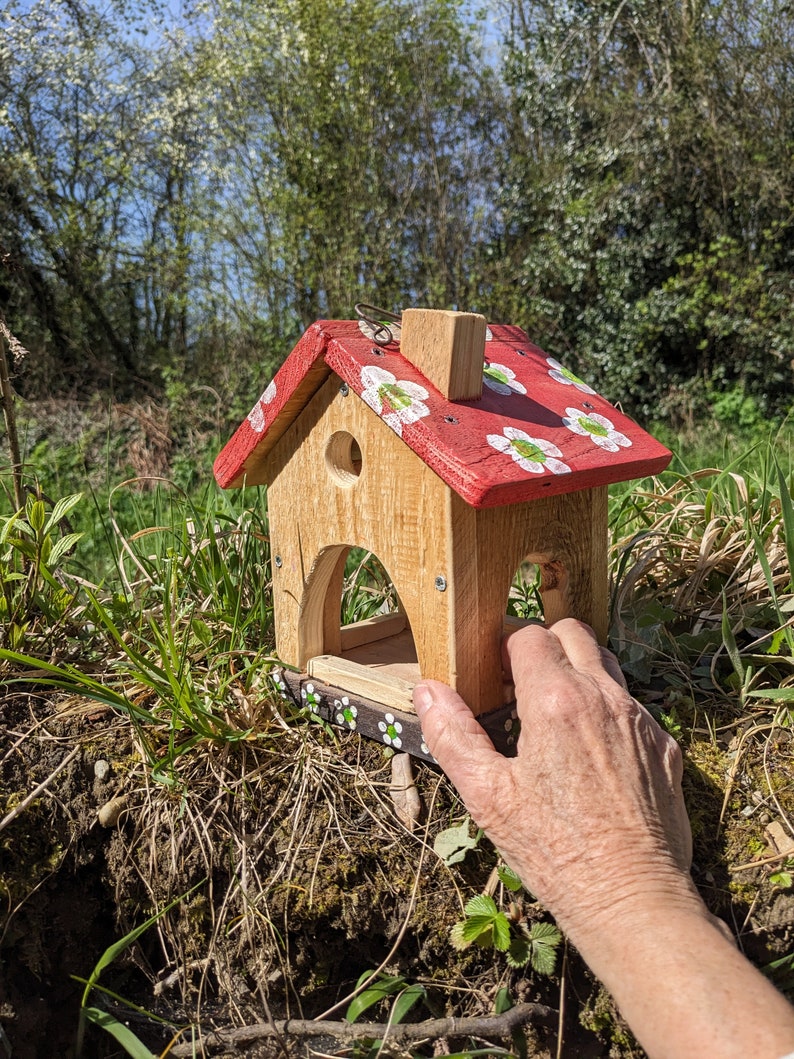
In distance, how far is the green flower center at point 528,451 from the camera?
1.47 metres

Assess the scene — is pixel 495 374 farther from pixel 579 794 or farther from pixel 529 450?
pixel 579 794

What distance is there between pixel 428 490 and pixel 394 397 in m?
0.18

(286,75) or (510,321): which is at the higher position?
(286,75)

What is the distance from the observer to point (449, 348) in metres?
1.53

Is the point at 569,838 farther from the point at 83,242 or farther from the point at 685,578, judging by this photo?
the point at 83,242

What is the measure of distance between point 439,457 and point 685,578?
105 cm

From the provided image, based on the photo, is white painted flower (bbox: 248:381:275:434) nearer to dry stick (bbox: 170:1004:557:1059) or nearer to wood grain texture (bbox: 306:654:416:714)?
wood grain texture (bbox: 306:654:416:714)

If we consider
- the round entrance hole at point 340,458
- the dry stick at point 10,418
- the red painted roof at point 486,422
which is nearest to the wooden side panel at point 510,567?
the red painted roof at point 486,422

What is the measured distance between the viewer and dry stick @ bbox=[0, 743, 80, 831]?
5.54 ft

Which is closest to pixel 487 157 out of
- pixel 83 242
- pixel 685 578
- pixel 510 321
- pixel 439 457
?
pixel 510 321

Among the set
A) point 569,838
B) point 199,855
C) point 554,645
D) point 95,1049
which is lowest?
point 95,1049

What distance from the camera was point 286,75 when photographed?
8375 millimetres

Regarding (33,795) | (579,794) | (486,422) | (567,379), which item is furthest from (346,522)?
(33,795)

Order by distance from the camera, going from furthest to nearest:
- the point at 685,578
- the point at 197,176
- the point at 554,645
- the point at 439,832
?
the point at 197,176 < the point at 685,578 < the point at 439,832 < the point at 554,645
